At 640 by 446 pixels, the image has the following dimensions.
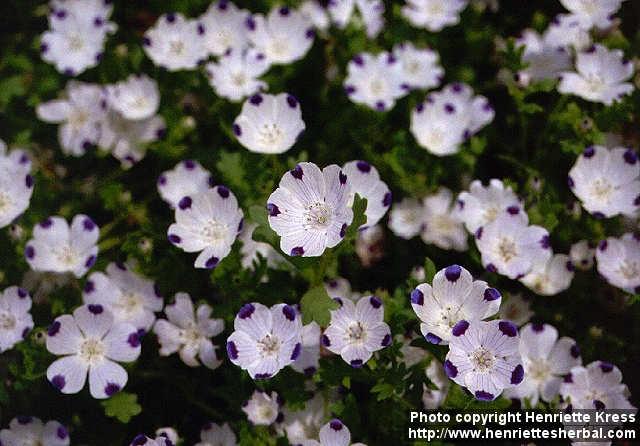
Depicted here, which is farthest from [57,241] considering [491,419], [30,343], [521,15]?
[521,15]

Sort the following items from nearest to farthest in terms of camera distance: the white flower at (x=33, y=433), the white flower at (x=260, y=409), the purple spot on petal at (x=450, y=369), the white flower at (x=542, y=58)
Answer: the purple spot on petal at (x=450, y=369)
the white flower at (x=260, y=409)
the white flower at (x=33, y=433)
the white flower at (x=542, y=58)

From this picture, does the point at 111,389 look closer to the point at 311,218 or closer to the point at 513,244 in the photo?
the point at 311,218

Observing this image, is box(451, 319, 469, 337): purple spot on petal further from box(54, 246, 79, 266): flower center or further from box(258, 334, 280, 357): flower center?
box(54, 246, 79, 266): flower center

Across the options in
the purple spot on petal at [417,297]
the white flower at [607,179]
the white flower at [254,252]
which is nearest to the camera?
the purple spot on petal at [417,297]

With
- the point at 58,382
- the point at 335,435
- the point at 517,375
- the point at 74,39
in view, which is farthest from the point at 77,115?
the point at 517,375

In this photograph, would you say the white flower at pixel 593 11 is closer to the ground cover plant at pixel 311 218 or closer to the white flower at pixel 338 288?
the ground cover plant at pixel 311 218

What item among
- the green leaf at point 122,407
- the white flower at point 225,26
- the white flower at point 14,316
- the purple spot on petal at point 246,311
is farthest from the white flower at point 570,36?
the white flower at point 14,316

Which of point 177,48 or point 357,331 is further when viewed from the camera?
point 177,48

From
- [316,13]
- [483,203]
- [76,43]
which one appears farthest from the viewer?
[316,13]
